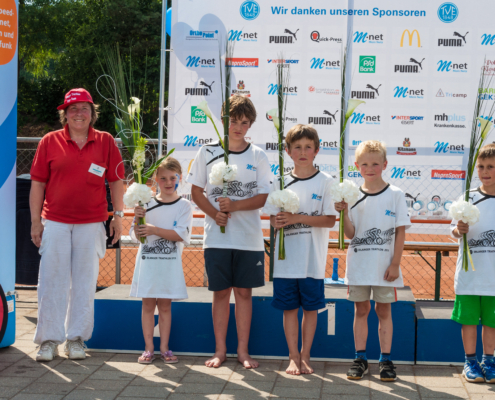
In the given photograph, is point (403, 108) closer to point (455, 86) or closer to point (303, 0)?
point (455, 86)

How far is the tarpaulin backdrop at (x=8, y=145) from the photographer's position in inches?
165

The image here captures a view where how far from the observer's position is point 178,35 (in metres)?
5.88

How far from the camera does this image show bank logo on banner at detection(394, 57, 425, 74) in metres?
5.73

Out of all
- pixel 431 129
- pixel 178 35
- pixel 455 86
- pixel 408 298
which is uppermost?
pixel 178 35

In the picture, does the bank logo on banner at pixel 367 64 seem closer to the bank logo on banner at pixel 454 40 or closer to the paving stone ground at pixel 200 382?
the bank logo on banner at pixel 454 40

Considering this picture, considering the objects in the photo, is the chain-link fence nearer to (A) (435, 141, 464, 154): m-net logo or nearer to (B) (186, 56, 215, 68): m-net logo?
(A) (435, 141, 464, 154): m-net logo

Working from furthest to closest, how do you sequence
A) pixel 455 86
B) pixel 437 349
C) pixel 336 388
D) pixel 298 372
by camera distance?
pixel 455 86 → pixel 437 349 → pixel 298 372 → pixel 336 388

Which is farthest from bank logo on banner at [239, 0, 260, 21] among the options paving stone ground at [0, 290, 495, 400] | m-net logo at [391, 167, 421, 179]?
paving stone ground at [0, 290, 495, 400]

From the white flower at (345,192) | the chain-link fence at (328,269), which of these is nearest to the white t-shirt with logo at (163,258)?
the white flower at (345,192)

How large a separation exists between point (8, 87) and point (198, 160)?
5.34ft

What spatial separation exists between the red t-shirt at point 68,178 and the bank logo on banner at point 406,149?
10.6ft

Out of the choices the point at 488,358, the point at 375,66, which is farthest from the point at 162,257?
the point at 375,66

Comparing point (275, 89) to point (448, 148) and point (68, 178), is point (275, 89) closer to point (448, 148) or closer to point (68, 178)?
point (448, 148)

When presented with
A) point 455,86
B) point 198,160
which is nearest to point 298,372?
point 198,160
